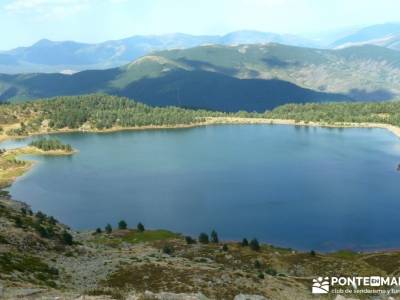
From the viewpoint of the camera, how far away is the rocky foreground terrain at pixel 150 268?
52406 mm

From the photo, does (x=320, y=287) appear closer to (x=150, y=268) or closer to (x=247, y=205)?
(x=150, y=268)

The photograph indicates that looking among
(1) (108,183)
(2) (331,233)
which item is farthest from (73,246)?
(1) (108,183)

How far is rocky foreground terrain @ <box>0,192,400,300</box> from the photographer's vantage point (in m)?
52.4

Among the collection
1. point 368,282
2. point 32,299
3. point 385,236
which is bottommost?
point 385,236

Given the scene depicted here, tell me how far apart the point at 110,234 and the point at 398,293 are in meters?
76.6

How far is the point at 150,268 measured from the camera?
69.6m

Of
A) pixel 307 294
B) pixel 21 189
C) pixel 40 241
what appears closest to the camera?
pixel 307 294

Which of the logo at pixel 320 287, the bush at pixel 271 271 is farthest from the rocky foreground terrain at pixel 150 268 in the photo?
the logo at pixel 320 287

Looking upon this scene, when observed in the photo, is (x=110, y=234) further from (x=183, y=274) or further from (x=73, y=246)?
(x=183, y=274)

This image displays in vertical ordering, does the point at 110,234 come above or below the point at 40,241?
below

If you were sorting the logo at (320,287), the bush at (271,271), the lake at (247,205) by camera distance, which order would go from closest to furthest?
the logo at (320,287), the bush at (271,271), the lake at (247,205)

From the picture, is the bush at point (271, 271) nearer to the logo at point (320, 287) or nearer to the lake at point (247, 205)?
the logo at point (320, 287)

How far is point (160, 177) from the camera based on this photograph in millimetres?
199500

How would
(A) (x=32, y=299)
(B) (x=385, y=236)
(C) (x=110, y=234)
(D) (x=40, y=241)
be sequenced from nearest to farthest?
(A) (x=32, y=299)
(D) (x=40, y=241)
(C) (x=110, y=234)
(B) (x=385, y=236)
